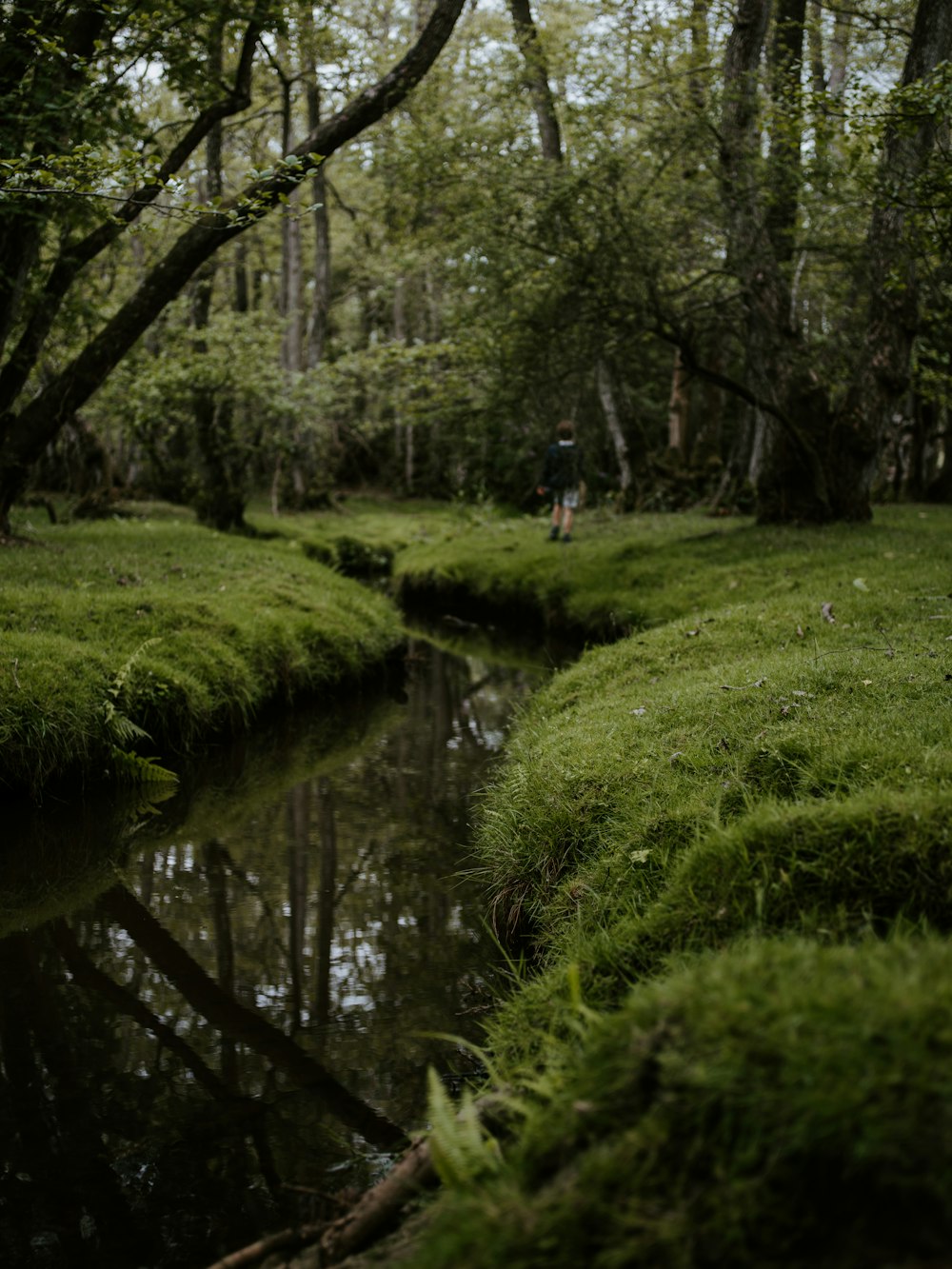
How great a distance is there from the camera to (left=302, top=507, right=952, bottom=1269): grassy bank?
2.29m

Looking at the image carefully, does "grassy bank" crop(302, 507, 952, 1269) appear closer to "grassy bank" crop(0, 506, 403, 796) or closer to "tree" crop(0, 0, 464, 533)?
"grassy bank" crop(0, 506, 403, 796)

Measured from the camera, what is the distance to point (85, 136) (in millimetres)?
12391

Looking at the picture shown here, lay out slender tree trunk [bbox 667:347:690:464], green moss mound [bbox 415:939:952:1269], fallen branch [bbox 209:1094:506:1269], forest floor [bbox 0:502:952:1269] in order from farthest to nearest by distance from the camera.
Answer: slender tree trunk [bbox 667:347:690:464], fallen branch [bbox 209:1094:506:1269], forest floor [bbox 0:502:952:1269], green moss mound [bbox 415:939:952:1269]

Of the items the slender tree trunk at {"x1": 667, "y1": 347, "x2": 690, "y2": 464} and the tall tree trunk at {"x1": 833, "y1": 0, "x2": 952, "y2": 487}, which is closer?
the tall tree trunk at {"x1": 833, "y1": 0, "x2": 952, "y2": 487}

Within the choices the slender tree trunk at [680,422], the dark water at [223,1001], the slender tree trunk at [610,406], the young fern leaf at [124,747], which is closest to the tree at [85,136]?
the young fern leaf at [124,747]

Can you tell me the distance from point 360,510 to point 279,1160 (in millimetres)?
32575

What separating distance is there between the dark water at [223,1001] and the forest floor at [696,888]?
2.30ft

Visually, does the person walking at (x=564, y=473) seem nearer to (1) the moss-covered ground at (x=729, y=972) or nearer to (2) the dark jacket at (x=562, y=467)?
(2) the dark jacket at (x=562, y=467)

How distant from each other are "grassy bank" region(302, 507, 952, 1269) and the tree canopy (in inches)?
206

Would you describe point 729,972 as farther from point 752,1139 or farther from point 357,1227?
point 357,1227

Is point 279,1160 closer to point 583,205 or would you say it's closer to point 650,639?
point 650,639

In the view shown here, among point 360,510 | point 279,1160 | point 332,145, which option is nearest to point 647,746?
point 279,1160

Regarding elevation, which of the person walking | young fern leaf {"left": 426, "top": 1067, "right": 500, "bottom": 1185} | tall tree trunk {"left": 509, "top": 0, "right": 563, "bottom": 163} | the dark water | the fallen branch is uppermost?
tall tree trunk {"left": 509, "top": 0, "right": 563, "bottom": 163}

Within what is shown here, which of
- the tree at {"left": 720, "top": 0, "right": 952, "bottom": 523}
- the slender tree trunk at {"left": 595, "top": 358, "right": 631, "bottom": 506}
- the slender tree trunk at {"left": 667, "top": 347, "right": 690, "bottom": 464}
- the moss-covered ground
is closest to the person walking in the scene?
the tree at {"left": 720, "top": 0, "right": 952, "bottom": 523}
